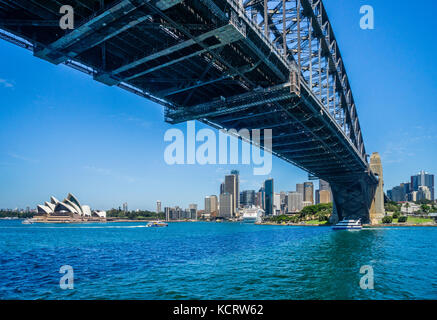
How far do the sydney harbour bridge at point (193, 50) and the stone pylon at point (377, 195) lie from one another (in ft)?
171

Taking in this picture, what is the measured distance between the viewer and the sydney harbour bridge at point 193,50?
17.7m

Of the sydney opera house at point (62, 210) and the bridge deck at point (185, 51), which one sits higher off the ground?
the bridge deck at point (185, 51)

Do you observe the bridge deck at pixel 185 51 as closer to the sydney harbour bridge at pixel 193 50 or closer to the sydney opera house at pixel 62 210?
the sydney harbour bridge at pixel 193 50

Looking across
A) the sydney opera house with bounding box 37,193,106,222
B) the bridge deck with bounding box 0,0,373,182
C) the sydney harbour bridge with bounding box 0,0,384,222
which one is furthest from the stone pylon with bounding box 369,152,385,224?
the sydney opera house with bounding box 37,193,106,222

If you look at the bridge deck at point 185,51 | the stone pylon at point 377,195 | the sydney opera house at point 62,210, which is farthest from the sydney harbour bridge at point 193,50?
the sydney opera house at point 62,210

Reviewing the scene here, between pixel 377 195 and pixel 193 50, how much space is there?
272 ft

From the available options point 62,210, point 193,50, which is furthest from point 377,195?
point 62,210

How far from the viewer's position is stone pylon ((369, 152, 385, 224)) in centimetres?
8750

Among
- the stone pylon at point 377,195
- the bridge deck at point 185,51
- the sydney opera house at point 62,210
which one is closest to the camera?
the bridge deck at point 185,51

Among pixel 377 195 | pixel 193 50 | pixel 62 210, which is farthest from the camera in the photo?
pixel 62 210

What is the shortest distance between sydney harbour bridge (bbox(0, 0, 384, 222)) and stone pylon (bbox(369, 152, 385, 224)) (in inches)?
2055

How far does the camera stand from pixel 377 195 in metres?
89.0

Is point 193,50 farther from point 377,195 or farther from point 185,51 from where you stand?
point 377,195
